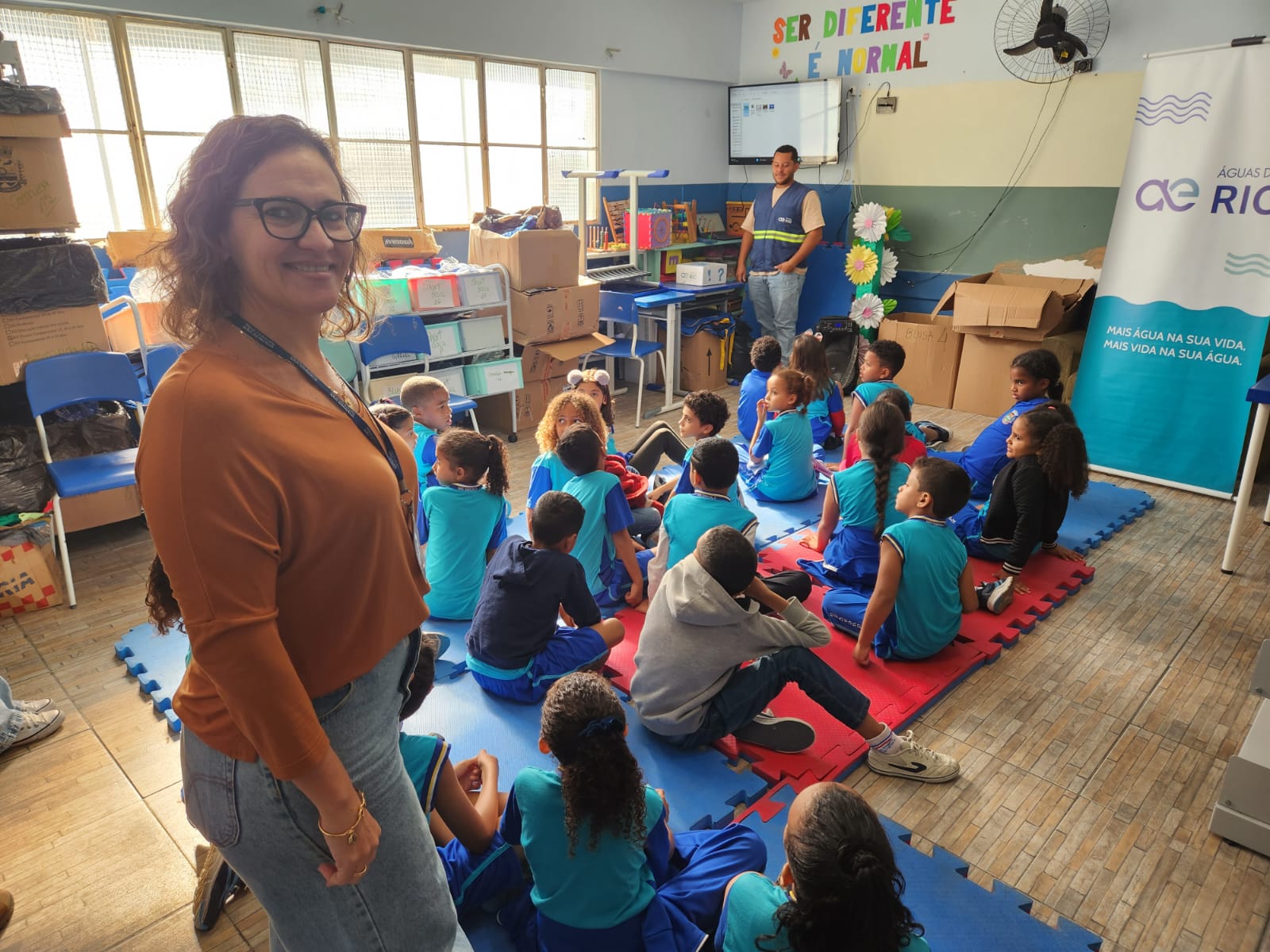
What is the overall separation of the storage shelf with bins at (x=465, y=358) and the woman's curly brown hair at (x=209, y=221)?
379 cm

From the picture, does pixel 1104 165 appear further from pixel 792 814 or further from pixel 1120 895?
pixel 792 814

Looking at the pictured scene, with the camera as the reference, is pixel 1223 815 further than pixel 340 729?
Yes

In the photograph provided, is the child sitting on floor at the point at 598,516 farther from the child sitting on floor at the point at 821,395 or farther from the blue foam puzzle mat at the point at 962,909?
the child sitting on floor at the point at 821,395

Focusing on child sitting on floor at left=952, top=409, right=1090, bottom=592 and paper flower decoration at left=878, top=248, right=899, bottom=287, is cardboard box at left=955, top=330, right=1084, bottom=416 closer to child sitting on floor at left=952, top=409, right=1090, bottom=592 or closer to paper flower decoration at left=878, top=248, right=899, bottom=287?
paper flower decoration at left=878, top=248, right=899, bottom=287

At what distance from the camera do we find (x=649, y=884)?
5.06ft

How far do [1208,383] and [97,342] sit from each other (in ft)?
18.6

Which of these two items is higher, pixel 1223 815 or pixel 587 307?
pixel 587 307

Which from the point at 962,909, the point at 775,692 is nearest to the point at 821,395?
the point at 775,692

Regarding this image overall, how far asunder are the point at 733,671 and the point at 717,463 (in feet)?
2.59

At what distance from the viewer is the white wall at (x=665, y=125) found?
6531 mm

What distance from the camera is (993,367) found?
5.73 metres

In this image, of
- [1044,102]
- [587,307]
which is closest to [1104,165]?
[1044,102]

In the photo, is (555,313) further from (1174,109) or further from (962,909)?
(962,909)

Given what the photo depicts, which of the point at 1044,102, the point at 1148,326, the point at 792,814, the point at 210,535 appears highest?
the point at 1044,102
